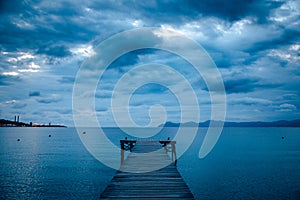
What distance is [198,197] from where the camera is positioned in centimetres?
2141

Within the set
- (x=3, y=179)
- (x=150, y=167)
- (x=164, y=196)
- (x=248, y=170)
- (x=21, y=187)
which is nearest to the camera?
(x=164, y=196)

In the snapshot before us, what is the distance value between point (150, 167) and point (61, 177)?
1743 centimetres

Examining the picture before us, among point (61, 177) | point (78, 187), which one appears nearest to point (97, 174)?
point (61, 177)

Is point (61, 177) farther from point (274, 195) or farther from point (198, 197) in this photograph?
point (274, 195)

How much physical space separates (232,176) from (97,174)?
53.4ft

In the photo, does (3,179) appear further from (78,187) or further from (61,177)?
Result: (78,187)

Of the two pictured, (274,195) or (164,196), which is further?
(274,195)

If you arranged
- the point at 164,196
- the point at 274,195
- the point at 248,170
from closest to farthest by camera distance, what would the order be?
the point at 164,196
the point at 274,195
the point at 248,170

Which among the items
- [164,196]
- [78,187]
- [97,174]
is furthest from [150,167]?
[97,174]

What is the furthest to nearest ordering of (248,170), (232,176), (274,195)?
1. (248,170)
2. (232,176)
3. (274,195)

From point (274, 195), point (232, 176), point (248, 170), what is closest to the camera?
point (274, 195)

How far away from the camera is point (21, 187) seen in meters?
23.7

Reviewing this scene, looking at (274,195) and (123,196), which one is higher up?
(123,196)

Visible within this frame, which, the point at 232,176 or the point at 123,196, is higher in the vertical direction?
the point at 123,196
